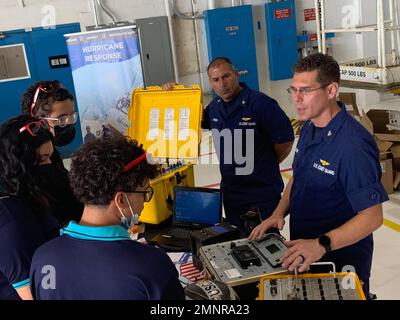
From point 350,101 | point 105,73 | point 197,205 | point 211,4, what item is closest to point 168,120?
point 197,205

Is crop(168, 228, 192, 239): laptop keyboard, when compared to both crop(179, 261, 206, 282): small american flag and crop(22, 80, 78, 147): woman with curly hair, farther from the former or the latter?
crop(22, 80, 78, 147): woman with curly hair

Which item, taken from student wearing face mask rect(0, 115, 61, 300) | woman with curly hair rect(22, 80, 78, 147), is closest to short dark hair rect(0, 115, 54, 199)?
student wearing face mask rect(0, 115, 61, 300)

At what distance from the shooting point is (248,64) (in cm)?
698

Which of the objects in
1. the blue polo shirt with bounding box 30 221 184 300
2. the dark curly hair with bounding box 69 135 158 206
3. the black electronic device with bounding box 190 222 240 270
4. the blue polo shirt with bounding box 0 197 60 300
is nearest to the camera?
the blue polo shirt with bounding box 30 221 184 300

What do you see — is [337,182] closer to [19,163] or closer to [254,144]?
[254,144]

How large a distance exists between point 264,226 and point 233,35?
211 inches

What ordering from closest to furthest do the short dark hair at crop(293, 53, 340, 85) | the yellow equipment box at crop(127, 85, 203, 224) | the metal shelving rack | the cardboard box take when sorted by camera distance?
the short dark hair at crop(293, 53, 340, 85), the yellow equipment box at crop(127, 85, 203, 224), the metal shelving rack, the cardboard box

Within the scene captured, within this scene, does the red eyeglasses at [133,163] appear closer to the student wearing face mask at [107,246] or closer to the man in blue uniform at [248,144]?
the student wearing face mask at [107,246]

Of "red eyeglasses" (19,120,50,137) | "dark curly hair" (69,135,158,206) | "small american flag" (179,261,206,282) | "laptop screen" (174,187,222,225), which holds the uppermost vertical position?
"red eyeglasses" (19,120,50,137)

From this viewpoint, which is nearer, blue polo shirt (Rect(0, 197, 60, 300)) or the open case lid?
blue polo shirt (Rect(0, 197, 60, 300))

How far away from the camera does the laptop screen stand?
7.79 feet

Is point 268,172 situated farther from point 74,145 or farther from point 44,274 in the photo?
point 74,145

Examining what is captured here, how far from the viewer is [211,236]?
194cm

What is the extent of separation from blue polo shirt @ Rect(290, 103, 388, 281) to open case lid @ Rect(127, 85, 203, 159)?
89 cm
